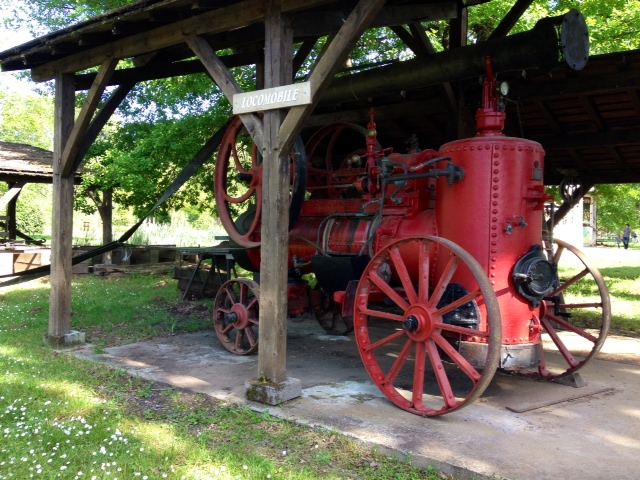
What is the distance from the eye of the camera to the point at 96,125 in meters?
6.90

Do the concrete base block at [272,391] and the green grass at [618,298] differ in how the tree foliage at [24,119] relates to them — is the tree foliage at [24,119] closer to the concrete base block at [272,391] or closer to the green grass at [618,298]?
the green grass at [618,298]

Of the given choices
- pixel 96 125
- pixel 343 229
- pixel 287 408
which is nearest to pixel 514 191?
pixel 343 229

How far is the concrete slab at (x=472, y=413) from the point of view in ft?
11.6

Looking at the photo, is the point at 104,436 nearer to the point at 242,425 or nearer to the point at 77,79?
the point at 242,425

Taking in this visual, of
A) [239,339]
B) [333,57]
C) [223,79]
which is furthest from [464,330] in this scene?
[239,339]

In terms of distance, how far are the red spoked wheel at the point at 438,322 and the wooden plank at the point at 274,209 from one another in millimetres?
655

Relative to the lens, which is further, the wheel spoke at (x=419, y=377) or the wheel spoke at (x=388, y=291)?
the wheel spoke at (x=388, y=291)

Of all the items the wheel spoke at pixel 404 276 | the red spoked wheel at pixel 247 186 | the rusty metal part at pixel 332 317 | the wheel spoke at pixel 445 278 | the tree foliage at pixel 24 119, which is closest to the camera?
the wheel spoke at pixel 445 278

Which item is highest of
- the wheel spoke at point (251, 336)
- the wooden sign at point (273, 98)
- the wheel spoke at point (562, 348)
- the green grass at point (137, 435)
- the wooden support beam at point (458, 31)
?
the wooden support beam at point (458, 31)

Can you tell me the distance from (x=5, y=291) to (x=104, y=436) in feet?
28.7

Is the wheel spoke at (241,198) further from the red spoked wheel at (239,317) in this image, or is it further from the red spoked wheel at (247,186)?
the red spoked wheel at (239,317)

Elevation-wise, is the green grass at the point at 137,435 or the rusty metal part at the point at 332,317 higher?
the rusty metal part at the point at 332,317

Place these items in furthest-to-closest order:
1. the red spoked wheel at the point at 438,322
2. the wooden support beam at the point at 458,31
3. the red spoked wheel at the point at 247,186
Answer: the wooden support beam at the point at 458,31 → the red spoked wheel at the point at 247,186 → the red spoked wheel at the point at 438,322

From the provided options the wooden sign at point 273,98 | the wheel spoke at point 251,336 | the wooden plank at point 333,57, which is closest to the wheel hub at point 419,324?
the wooden plank at point 333,57
